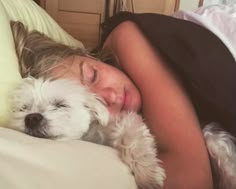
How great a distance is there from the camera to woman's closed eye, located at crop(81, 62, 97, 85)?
1052 mm

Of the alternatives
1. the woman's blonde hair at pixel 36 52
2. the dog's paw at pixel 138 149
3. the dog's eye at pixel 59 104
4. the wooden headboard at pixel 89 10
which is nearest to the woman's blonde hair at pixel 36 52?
the woman's blonde hair at pixel 36 52

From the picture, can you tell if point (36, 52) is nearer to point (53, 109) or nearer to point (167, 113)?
point (53, 109)

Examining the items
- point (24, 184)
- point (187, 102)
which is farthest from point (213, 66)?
point (24, 184)

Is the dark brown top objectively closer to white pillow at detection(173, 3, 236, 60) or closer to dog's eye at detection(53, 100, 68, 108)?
white pillow at detection(173, 3, 236, 60)

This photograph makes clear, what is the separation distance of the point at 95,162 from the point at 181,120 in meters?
0.31

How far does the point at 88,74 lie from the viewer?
1064mm

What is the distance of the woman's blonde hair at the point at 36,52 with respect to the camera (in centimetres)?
105

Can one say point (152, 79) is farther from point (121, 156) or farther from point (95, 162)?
point (95, 162)

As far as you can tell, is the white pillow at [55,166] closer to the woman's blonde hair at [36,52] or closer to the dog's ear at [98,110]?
the dog's ear at [98,110]

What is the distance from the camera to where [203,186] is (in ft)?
3.05

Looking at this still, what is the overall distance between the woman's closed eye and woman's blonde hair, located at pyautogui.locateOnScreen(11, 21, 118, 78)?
0.18 feet

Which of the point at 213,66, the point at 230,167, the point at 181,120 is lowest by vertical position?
the point at 230,167

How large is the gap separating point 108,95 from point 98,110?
9 centimetres

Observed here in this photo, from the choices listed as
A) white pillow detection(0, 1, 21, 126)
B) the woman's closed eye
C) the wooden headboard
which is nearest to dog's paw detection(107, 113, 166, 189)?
the woman's closed eye
